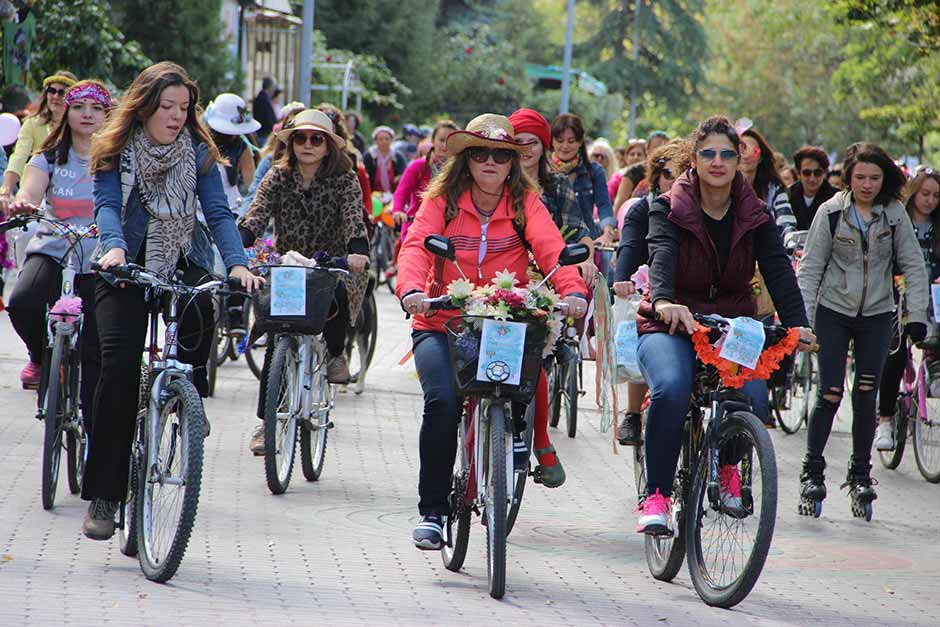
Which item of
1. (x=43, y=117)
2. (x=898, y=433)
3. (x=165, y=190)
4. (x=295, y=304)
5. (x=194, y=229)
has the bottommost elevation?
(x=898, y=433)

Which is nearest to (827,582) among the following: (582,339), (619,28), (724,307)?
(724,307)

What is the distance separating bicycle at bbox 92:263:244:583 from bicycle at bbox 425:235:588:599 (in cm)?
96

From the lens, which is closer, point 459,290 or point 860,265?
point 459,290

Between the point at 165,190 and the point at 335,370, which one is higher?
the point at 165,190

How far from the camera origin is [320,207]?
31.1 feet

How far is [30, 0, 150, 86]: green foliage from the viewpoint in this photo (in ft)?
76.7

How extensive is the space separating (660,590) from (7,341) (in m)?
8.95

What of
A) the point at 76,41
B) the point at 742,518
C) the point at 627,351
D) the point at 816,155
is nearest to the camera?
the point at 742,518

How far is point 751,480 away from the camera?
6301mm

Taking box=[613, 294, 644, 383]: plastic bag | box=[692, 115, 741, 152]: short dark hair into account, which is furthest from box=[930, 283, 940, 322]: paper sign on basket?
box=[692, 115, 741, 152]: short dark hair

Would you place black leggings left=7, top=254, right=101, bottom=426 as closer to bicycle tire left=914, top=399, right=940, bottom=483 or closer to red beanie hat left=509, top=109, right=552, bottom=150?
red beanie hat left=509, top=109, right=552, bottom=150

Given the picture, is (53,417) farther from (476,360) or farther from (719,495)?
(719,495)

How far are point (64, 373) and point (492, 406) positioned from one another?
7.57ft

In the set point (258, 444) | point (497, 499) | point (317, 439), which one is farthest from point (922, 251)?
point (497, 499)
